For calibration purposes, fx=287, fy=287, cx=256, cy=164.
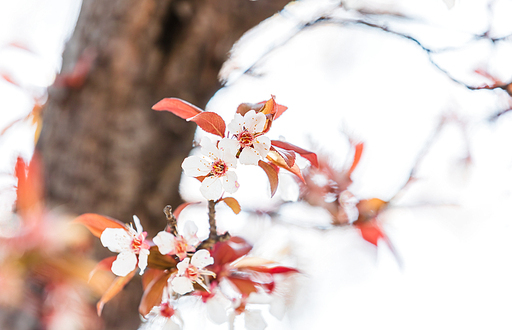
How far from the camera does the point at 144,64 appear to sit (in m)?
0.61

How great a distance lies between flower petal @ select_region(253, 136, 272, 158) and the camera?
0.23 m

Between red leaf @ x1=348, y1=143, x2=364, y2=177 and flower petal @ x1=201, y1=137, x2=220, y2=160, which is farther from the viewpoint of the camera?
red leaf @ x1=348, y1=143, x2=364, y2=177

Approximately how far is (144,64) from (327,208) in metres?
0.48

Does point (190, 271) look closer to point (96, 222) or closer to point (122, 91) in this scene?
point (96, 222)

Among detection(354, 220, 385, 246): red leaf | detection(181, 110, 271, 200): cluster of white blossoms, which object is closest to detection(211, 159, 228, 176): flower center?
detection(181, 110, 271, 200): cluster of white blossoms


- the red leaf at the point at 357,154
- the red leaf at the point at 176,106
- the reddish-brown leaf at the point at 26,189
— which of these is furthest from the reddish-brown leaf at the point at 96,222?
the red leaf at the point at 357,154

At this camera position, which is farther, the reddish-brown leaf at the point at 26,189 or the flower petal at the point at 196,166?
the reddish-brown leaf at the point at 26,189

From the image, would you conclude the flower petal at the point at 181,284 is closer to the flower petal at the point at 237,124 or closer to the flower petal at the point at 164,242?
the flower petal at the point at 164,242

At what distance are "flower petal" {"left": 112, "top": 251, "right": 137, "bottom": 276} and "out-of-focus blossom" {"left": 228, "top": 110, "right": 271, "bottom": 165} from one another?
0.51ft

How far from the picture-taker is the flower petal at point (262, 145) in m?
0.23

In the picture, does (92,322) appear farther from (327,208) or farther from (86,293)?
(327,208)

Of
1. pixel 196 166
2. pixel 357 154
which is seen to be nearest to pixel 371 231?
pixel 357 154

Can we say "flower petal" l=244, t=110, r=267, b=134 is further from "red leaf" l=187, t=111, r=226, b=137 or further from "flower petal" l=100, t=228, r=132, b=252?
"flower petal" l=100, t=228, r=132, b=252

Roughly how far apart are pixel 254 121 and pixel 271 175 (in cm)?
5
